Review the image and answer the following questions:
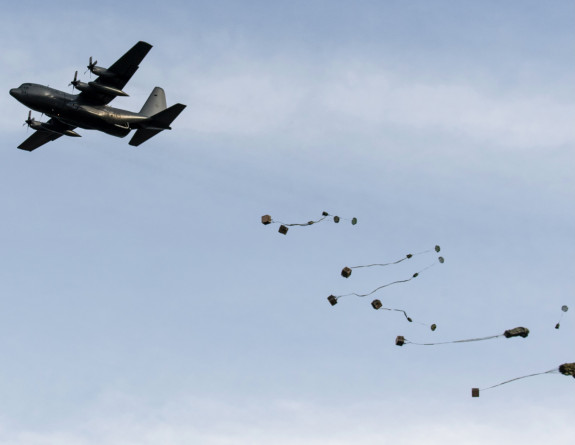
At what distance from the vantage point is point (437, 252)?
37.5 m

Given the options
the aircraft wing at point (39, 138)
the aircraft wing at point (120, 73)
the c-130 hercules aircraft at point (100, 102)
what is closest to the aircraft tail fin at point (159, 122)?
the c-130 hercules aircraft at point (100, 102)

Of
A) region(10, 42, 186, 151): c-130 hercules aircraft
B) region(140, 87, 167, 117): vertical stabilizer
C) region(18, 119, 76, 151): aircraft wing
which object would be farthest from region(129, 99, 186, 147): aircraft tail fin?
region(18, 119, 76, 151): aircraft wing

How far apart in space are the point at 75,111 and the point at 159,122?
23.4ft

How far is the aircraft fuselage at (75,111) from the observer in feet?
182

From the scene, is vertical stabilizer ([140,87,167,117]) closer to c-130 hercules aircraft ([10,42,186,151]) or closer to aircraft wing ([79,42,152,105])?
c-130 hercules aircraft ([10,42,186,151])

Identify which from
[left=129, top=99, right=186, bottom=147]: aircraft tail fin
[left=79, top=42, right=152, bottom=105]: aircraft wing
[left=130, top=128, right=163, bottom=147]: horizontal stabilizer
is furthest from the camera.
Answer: [left=130, top=128, right=163, bottom=147]: horizontal stabilizer

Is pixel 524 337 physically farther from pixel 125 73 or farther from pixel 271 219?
pixel 125 73

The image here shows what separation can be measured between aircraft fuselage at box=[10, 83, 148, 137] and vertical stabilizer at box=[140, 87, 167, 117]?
7.39 m

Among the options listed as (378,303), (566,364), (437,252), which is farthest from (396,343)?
(566,364)

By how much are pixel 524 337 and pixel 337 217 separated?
11.7 metres

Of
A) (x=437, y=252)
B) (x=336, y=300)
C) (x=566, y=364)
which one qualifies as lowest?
(x=566, y=364)

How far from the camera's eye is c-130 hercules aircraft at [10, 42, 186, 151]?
5556 centimetres

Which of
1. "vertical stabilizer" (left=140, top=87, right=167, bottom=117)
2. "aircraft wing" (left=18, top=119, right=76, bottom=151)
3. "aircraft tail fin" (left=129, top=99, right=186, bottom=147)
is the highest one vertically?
"vertical stabilizer" (left=140, top=87, right=167, bottom=117)

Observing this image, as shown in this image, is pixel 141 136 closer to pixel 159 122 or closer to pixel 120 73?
pixel 159 122
